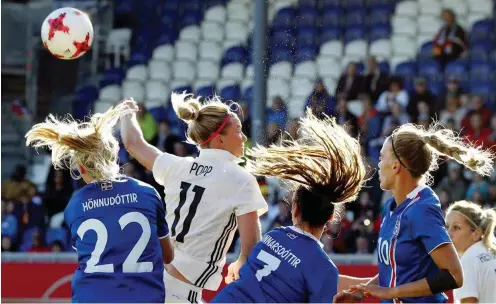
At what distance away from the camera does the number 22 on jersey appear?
4793 mm

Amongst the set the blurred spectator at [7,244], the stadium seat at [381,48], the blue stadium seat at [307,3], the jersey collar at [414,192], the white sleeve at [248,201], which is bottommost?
the blurred spectator at [7,244]

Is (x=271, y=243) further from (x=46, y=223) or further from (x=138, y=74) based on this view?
(x=138, y=74)

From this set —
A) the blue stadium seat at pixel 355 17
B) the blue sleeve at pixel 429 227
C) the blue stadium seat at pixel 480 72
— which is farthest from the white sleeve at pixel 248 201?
the blue stadium seat at pixel 355 17

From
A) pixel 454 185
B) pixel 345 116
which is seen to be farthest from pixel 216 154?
pixel 345 116

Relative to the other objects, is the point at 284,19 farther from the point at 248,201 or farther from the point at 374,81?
the point at 248,201

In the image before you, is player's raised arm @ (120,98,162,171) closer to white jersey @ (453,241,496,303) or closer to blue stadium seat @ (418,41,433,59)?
white jersey @ (453,241,496,303)

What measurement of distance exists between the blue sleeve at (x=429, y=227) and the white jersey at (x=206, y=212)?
3.32 ft

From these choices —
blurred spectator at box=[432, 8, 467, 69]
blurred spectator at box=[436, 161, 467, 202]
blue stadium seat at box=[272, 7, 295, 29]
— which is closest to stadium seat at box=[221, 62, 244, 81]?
blue stadium seat at box=[272, 7, 295, 29]

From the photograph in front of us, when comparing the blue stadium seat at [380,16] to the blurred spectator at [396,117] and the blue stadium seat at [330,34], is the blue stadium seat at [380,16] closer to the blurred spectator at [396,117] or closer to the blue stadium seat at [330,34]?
the blue stadium seat at [330,34]

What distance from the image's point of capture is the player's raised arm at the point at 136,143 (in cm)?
587

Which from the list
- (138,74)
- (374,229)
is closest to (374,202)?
(374,229)

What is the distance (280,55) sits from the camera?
1545cm

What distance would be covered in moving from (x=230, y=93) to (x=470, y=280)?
9325mm

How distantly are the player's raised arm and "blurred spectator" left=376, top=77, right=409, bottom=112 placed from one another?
773 centimetres
